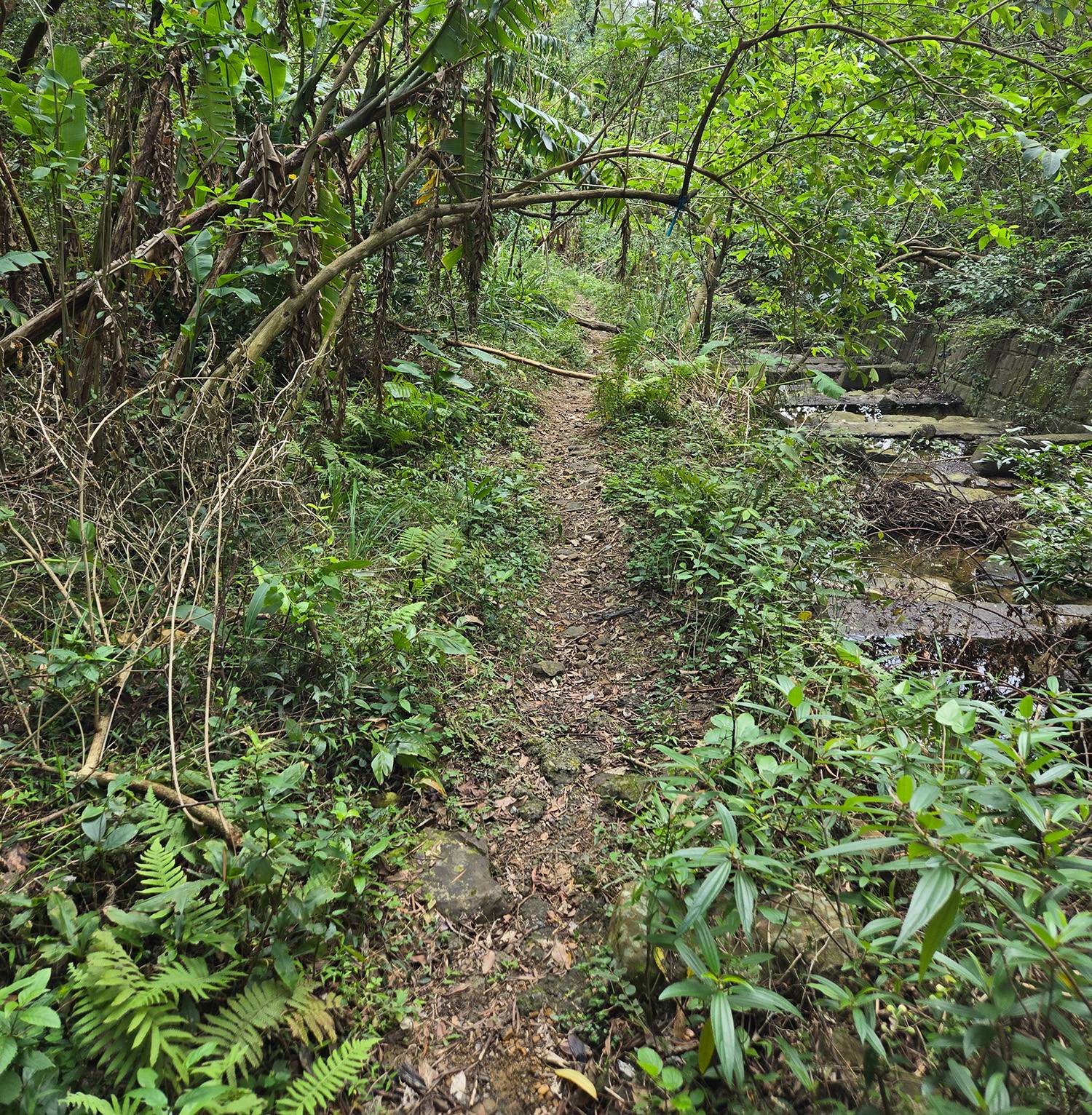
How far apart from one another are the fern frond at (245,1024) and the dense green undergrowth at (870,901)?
45.5 inches

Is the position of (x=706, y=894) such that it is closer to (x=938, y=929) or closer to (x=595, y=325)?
(x=938, y=929)

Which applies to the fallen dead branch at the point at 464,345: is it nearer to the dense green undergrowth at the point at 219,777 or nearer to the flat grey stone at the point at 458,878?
Answer: the dense green undergrowth at the point at 219,777

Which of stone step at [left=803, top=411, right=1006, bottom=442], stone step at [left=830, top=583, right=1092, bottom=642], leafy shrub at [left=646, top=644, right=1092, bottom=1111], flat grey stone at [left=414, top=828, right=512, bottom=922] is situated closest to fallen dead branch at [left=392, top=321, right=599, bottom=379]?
stone step at [left=803, top=411, right=1006, bottom=442]

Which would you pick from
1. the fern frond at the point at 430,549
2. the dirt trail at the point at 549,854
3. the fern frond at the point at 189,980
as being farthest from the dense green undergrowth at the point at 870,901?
the fern frond at the point at 430,549

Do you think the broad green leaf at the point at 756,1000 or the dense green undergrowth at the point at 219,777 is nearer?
the broad green leaf at the point at 756,1000

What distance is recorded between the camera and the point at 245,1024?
183 centimetres

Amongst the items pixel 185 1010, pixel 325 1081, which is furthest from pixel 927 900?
pixel 185 1010

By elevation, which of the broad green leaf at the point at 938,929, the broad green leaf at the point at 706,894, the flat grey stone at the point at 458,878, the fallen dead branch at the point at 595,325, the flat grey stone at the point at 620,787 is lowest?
the flat grey stone at the point at 458,878

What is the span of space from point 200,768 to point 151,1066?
1.10 m

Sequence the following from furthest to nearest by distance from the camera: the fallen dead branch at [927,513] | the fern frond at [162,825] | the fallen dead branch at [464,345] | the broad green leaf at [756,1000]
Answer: the fallen dead branch at [464,345]
the fallen dead branch at [927,513]
the fern frond at [162,825]
the broad green leaf at [756,1000]

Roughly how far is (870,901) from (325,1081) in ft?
5.57

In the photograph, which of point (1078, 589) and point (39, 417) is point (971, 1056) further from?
point (1078, 589)

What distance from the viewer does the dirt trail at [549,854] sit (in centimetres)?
207

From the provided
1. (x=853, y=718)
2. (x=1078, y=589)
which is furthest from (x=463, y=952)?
(x=1078, y=589)
